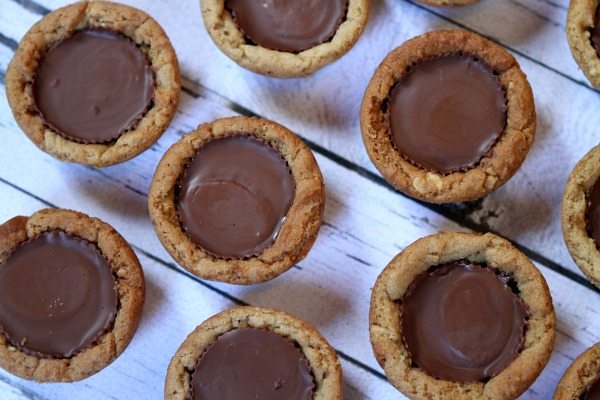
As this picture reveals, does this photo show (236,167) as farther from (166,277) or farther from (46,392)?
(46,392)

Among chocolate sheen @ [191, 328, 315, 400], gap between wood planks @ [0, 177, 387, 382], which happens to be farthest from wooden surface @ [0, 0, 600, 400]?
chocolate sheen @ [191, 328, 315, 400]

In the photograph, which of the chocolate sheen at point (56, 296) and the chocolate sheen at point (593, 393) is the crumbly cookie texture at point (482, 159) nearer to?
the chocolate sheen at point (593, 393)

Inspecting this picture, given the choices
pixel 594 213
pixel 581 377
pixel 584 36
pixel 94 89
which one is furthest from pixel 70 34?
pixel 581 377

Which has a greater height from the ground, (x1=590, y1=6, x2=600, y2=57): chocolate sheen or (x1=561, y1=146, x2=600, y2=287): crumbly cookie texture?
(x1=590, y1=6, x2=600, y2=57): chocolate sheen

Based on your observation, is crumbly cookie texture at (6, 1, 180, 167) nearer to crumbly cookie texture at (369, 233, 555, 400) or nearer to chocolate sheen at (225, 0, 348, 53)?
chocolate sheen at (225, 0, 348, 53)

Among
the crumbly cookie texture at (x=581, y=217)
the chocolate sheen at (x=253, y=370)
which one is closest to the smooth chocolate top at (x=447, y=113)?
the crumbly cookie texture at (x=581, y=217)

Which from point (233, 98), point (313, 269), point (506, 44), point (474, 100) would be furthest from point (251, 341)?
point (506, 44)
